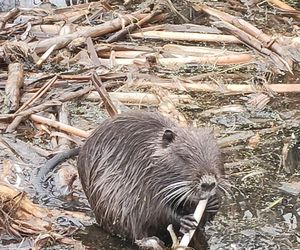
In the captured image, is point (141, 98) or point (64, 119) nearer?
point (64, 119)

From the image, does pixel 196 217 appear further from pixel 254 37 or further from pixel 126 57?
pixel 254 37

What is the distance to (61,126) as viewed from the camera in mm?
4965

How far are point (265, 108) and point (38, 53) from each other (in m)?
1.87

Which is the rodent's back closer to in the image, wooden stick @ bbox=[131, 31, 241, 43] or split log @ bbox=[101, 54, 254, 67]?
split log @ bbox=[101, 54, 254, 67]

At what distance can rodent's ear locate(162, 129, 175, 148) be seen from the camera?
3635 millimetres

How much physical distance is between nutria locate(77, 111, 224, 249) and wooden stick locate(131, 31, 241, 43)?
2.66 metres

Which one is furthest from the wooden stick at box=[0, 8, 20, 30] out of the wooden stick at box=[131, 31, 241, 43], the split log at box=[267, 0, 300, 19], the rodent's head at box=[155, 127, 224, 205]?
the rodent's head at box=[155, 127, 224, 205]

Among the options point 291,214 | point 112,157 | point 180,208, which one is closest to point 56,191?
point 112,157

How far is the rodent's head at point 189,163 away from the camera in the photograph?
3467mm

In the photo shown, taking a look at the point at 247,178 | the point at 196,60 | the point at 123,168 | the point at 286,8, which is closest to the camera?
the point at 123,168

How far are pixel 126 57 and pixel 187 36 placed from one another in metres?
0.58

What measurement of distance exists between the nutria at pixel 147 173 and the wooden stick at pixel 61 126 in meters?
0.89

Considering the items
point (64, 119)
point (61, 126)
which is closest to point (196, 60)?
point (64, 119)

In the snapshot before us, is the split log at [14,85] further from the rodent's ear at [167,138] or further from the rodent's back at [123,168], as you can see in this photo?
the rodent's ear at [167,138]
